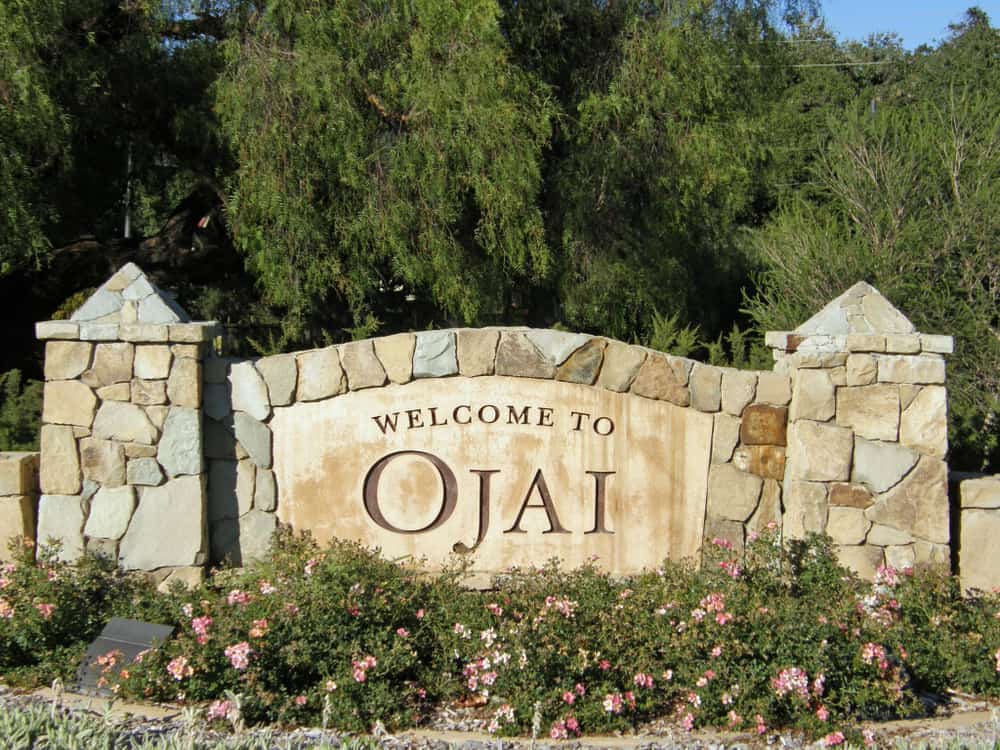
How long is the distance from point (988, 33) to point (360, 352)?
2010cm

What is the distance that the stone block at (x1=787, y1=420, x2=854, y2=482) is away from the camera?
220 inches

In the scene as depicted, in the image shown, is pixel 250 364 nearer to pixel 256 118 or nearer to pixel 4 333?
pixel 256 118

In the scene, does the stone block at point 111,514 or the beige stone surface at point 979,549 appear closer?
the stone block at point 111,514

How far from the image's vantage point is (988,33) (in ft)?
70.5

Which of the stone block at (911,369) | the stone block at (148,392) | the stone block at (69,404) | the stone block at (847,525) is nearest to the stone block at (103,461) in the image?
the stone block at (69,404)

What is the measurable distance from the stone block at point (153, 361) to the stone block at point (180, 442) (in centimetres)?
19

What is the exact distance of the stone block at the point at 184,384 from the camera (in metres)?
5.58

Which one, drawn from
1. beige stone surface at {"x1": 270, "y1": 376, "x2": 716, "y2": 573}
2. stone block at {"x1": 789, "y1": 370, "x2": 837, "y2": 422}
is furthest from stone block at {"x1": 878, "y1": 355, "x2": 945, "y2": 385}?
beige stone surface at {"x1": 270, "y1": 376, "x2": 716, "y2": 573}

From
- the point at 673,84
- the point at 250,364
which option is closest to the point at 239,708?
the point at 250,364

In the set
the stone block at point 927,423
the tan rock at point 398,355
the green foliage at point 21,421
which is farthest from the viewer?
the green foliage at point 21,421

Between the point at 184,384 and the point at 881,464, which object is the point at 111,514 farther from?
the point at 881,464

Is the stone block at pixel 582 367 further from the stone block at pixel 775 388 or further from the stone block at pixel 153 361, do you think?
the stone block at pixel 153 361

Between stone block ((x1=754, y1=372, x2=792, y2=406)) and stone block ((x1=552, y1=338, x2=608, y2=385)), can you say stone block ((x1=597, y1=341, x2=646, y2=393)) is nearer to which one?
stone block ((x1=552, y1=338, x2=608, y2=385))

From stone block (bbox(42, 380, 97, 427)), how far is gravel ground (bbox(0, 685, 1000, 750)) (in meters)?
1.46
